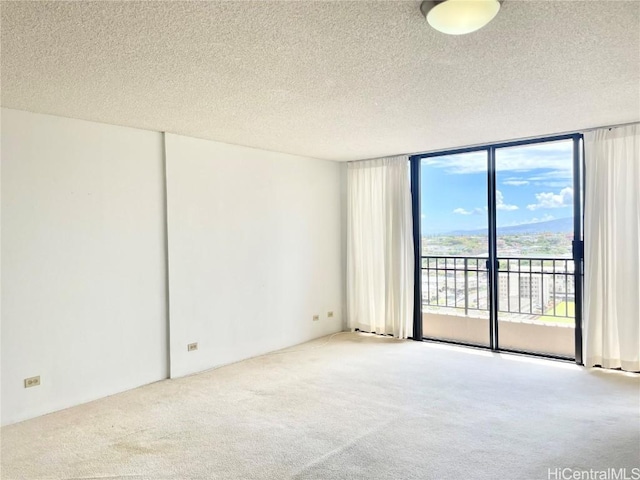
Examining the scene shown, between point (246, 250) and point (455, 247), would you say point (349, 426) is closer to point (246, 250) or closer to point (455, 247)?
point (246, 250)

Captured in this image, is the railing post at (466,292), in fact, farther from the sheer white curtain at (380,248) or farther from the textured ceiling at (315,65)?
the textured ceiling at (315,65)

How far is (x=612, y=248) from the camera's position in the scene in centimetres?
421

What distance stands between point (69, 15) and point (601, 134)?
4383 mm

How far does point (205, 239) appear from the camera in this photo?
4555 mm

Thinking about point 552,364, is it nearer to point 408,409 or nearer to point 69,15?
point 408,409

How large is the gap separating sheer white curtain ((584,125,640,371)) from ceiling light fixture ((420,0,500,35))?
2.97 m

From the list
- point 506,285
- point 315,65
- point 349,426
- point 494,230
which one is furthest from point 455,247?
point 315,65

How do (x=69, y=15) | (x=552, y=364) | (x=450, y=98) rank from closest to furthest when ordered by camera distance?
(x=69, y=15) → (x=450, y=98) → (x=552, y=364)

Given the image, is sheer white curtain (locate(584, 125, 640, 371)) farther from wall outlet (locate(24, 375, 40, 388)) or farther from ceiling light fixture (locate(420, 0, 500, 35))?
wall outlet (locate(24, 375, 40, 388))

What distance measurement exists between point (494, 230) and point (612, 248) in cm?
118

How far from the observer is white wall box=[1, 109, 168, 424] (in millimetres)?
3330

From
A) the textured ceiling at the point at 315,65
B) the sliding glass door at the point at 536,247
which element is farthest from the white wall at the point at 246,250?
the sliding glass door at the point at 536,247

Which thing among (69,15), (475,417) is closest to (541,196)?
(475,417)

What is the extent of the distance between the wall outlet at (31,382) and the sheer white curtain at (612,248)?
484 centimetres
